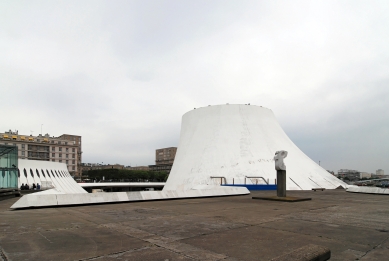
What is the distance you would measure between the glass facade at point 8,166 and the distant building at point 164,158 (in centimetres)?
9475

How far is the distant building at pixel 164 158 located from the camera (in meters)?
108

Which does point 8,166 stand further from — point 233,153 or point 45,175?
point 45,175

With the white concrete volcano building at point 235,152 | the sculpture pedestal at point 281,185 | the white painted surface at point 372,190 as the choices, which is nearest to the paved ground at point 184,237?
the sculpture pedestal at point 281,185

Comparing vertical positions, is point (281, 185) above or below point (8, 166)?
below

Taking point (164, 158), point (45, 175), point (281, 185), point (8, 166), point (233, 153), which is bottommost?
point (45, 175)

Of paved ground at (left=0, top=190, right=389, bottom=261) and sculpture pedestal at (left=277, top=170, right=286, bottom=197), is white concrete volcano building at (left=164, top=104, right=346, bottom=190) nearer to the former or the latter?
sculpture pedestal at (left=277, top=170, right=286, bottom=197)

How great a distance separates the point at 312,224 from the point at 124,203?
573cm

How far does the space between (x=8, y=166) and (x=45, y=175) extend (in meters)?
18.1

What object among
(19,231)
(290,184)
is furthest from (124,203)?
(290,184)

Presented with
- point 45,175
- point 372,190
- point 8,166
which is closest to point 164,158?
point 45,175

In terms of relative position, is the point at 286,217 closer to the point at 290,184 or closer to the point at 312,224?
the point at 312,224

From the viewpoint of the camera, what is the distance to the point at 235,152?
20891mm

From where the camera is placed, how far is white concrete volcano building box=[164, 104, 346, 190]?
1947 centimetres

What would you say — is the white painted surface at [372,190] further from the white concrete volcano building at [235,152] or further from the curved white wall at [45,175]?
the curved white wall at [45,175]
